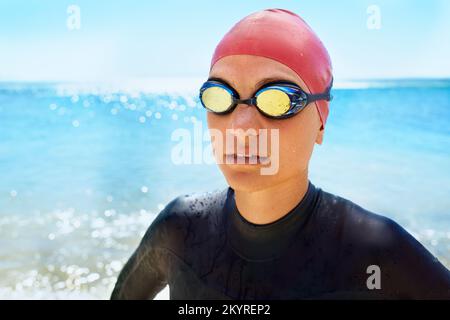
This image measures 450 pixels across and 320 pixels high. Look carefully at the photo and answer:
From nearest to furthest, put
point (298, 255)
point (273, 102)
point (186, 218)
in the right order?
point (273, 102), point (298, 255), point (186, 218)

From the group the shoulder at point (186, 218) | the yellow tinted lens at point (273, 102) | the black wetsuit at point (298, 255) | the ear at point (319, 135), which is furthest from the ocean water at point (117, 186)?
the yellow tinted lens at point (273, 102)

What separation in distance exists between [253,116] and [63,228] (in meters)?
6.18

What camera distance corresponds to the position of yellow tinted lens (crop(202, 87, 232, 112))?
5.70 ft

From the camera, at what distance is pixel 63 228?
7.33 m

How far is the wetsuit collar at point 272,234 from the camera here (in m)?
1.86

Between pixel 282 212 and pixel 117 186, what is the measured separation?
327 inches

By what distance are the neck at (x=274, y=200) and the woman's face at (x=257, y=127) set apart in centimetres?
6

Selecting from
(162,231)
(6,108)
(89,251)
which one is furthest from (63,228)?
(6,108)

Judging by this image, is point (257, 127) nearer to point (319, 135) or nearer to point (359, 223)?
point (319, 135)

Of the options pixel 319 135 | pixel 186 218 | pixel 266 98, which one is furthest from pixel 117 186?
pixel 266 98

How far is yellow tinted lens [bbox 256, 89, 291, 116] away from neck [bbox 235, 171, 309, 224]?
0.28m

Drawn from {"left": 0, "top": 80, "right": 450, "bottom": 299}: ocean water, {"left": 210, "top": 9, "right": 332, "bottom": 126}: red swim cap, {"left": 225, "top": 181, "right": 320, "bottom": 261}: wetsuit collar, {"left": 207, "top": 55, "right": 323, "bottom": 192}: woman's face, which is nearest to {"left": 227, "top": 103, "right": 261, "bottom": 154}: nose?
{"left": 207, "top": 55, "right": 323, "bottom": 192}: woman's face

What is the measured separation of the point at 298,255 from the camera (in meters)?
1.81

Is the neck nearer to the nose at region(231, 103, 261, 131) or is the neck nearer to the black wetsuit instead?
the black wetsuit
